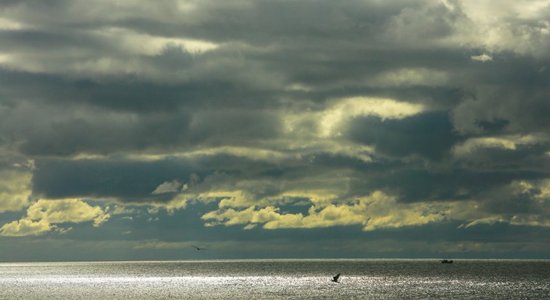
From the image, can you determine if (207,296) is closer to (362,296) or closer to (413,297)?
(362,296)

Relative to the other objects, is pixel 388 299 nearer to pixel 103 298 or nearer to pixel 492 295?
pixel 492 295

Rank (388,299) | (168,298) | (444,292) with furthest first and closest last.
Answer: (444,292) < (168,298) < (388,299)

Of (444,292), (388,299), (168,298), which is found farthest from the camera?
(444,292)

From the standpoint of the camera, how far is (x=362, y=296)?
185 meters

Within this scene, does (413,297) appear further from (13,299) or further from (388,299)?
(13,299)

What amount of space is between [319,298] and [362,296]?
1214 cm

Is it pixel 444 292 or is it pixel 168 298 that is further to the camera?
pixel 444 292

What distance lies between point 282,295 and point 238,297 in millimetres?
12493

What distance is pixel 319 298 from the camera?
7037 inches

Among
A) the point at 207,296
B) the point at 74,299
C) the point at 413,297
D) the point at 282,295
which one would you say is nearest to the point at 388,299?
the point at 413,297

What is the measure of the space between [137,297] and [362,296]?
53.5m

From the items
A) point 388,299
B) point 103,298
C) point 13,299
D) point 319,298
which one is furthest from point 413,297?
point 13,299

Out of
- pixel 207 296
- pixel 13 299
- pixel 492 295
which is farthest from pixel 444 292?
pixel 13 299

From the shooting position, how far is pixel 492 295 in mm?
186625
